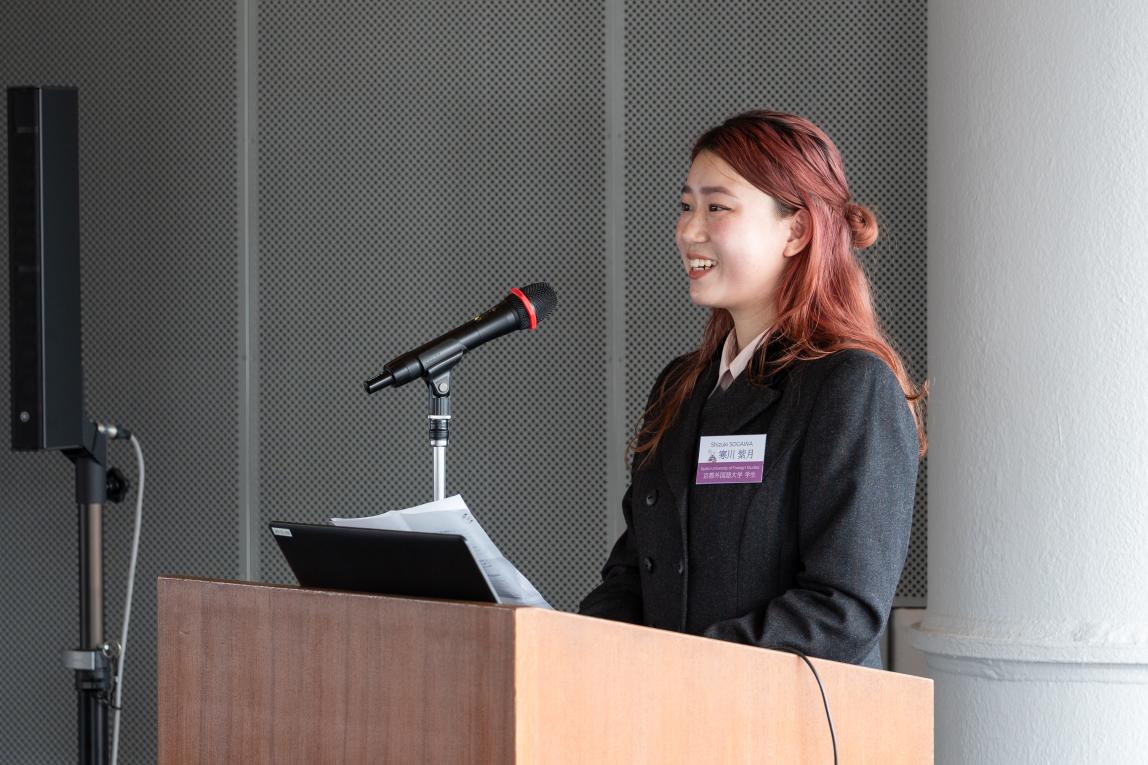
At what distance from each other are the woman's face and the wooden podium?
2.27 feet

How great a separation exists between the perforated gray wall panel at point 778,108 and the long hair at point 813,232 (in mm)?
1848

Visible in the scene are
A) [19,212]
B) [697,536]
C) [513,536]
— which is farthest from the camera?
[513,536]

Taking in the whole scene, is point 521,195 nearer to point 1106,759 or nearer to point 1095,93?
point 1095,93

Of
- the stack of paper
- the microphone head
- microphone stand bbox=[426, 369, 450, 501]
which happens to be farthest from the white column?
the stack of paper

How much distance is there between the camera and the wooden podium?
45.4 inches

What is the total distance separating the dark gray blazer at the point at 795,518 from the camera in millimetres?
1716

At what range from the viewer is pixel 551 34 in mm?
4133

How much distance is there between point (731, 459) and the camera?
6.26 feet

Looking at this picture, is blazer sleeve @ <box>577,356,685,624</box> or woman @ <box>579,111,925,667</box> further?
blazer sleeve @ <box>577,356,685,624</box>

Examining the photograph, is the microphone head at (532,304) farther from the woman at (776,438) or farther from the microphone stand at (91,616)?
the microphone stand at (91,616)

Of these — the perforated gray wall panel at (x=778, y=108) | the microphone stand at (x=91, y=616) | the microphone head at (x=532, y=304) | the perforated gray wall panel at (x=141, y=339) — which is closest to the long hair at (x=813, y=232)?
the microphone head at (x=532, y=304)

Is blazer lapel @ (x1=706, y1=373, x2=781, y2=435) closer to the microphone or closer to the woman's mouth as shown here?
the woman's mouth

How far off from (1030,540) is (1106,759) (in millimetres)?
495

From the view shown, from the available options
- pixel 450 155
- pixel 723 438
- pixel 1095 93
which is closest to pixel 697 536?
pixel 723 438
